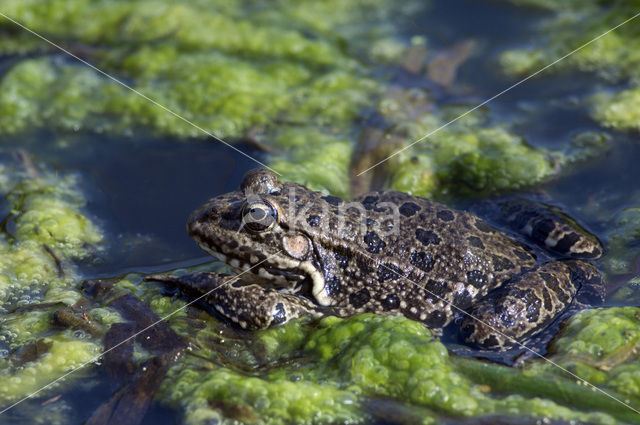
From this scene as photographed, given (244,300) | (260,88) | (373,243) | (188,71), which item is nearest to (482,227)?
(373,243)

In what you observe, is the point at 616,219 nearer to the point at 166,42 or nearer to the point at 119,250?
the point at 119,250

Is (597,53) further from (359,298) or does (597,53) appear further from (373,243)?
(359,298)

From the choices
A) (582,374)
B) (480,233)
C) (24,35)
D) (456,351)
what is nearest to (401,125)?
(480,233)

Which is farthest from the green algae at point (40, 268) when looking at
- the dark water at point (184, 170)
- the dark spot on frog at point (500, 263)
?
the dark spot on frog at point (500, 263)

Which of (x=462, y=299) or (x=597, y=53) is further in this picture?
(x=597, y=53)

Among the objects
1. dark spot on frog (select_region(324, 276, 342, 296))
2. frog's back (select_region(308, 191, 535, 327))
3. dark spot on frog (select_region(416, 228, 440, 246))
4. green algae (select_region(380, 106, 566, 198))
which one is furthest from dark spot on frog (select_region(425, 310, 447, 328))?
green algae (select_region(380, 106, 566, 198))

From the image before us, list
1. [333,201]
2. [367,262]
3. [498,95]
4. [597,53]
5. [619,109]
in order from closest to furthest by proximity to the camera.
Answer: [367,262], [333,201], [619,109], [498,95], [597,53]
